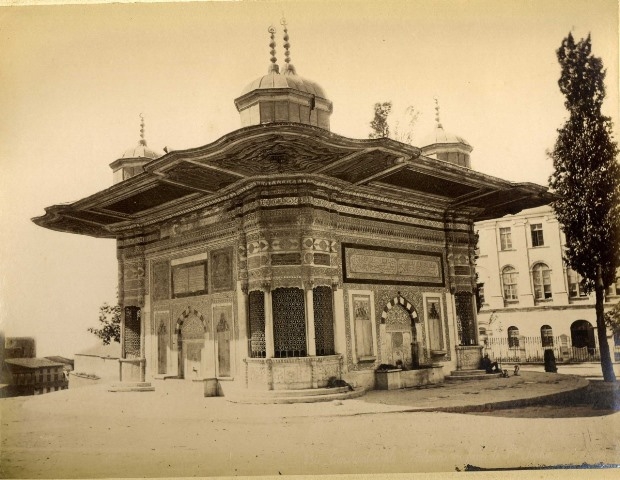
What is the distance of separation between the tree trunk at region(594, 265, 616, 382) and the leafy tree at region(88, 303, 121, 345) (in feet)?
26.0

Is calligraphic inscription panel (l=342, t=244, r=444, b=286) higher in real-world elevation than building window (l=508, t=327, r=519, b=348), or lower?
higher

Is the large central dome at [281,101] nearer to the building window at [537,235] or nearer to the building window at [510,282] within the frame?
the building window at [537,235]

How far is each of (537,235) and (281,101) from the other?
242 inches

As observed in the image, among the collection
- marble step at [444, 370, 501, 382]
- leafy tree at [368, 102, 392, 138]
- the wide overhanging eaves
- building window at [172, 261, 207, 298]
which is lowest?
marble step at [444, 370, 501, 382]

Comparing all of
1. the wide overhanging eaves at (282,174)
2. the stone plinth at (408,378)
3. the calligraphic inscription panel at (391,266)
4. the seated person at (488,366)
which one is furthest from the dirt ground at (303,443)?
the seated person at (488,366)

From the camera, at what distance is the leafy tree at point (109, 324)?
9734mm

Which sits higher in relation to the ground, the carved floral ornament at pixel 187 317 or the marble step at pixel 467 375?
the carved floral ornament at pixel 187 317

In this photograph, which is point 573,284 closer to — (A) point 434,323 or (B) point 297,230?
(A) point 434,323

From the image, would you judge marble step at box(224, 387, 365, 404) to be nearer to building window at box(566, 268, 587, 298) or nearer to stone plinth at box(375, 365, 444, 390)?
stone plinth at box(375, 365, 444, 390)

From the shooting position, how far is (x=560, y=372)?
1085cm

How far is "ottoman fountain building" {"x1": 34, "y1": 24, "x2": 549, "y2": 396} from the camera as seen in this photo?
28.8ft

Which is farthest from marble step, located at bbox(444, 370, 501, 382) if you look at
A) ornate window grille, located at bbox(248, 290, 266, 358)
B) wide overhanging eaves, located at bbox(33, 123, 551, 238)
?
ornate window grille, located at bbox(248, 290, 266, 358)

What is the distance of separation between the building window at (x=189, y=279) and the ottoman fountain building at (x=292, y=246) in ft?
0.11

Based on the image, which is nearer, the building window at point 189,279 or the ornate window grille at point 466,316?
the building window at point 189,279
